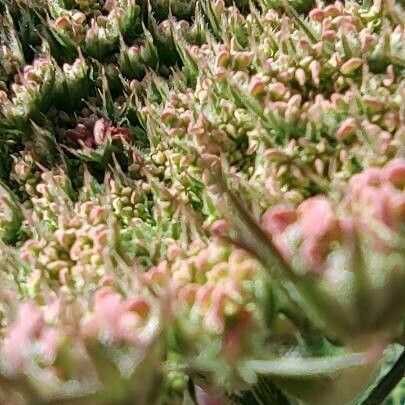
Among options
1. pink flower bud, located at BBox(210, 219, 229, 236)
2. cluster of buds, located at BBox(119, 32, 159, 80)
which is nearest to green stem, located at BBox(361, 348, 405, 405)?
pink flower bud, located at BBox(210, 219, 229, 236)

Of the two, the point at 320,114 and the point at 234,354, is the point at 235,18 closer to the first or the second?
the point at 320,114

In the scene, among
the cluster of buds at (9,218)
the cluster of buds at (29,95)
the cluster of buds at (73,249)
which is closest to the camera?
the cluster of buds at (73,249)

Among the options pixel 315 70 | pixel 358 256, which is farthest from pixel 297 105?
pixel 358 256

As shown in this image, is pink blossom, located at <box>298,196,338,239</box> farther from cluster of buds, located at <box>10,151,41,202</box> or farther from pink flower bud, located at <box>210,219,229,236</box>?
cluster of buds, located at <box>10,151,41,202</box>

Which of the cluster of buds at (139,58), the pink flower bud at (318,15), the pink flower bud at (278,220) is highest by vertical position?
the pink flower bud at (278,220)

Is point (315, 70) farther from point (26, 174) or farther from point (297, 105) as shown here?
point (26, 174)

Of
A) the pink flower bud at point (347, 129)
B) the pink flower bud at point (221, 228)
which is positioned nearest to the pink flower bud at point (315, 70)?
the pink flower bud at point (347, 129)

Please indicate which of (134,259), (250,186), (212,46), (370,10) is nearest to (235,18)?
(212,46)

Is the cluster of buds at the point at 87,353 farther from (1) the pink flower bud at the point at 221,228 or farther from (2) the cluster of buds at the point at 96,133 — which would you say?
(2) the cluster of buds at the point at 96,133
